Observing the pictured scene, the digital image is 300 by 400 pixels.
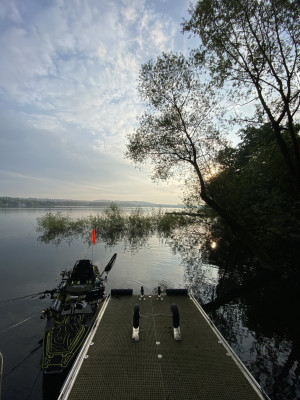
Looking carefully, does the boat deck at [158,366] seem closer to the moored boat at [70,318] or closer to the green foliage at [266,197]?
the moored boat at [70,318]

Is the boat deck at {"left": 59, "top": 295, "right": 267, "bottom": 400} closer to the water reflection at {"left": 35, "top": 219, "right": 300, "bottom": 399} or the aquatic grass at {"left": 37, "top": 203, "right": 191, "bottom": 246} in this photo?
the water reflection at {"left": 35, "top": 219, "right": 300, "bottom": 399}

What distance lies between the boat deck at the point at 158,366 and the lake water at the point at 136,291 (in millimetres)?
3065

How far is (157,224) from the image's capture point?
163 feet

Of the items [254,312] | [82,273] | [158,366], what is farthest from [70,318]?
[254,312]

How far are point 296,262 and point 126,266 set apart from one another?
56.1 feet

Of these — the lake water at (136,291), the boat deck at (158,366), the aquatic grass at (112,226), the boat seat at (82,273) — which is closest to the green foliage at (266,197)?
the lake water at (136,291)

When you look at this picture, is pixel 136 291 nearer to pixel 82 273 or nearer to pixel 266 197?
pixel 82 273

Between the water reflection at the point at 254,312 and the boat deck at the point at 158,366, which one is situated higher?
the boat deck at the point at 158,366

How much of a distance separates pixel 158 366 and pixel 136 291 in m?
11.4

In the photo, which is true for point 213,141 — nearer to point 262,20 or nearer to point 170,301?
point 262,20

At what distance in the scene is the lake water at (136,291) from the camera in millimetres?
8016

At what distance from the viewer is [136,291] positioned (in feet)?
54.9

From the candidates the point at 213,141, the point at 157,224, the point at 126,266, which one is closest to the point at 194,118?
the point at 213,141

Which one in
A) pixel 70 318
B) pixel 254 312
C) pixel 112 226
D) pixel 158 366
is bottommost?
pixel 254 312
